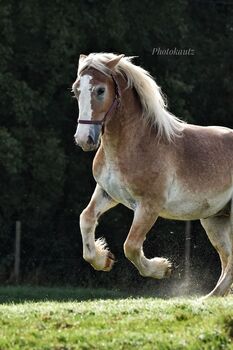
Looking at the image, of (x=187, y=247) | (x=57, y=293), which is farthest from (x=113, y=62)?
(x=187, y=247)

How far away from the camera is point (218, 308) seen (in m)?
8.74

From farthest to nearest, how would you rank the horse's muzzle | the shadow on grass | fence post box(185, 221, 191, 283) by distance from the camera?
1. fence post box(185, 221, 191, 283)
2. the shadow on grass
3. the horse's muzzle

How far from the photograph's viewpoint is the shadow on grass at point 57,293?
1945 cm

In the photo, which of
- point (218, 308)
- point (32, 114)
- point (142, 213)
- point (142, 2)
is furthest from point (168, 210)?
point (142, 2)

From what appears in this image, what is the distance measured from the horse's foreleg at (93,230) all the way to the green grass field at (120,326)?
0.79 m

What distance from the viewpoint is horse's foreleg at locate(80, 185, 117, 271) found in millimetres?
10133

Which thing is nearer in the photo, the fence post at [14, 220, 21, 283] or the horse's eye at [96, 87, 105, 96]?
the horse's eye at [96, 87, 105, 96]

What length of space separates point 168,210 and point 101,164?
885 mm

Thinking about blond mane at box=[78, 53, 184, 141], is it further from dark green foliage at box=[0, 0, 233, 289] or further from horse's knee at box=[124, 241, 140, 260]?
dark green foliage at box=[0, 0, 233, 289]

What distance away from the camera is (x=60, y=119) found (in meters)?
24.2

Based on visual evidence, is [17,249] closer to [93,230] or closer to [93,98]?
[93,230]

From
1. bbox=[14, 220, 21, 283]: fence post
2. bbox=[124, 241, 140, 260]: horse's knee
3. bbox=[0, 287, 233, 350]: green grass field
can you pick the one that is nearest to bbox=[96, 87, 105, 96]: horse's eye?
bbox=[124, 241, 140, 260]: horse's knee

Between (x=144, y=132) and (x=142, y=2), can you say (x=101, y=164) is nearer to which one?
(x=144, y=132)

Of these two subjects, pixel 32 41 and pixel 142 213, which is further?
pixel 32 41
